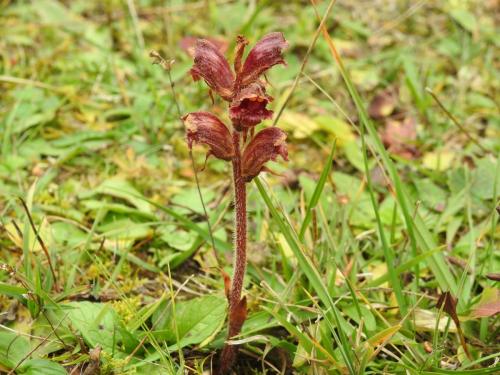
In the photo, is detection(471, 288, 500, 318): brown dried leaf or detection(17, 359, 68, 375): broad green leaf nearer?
detection(17, 359, 68, 375): broad green leaf

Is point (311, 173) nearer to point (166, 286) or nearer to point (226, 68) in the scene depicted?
point (166, 286)

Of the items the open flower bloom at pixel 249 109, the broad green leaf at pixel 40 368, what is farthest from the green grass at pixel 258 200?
the open flower bloom at pixel 249 109

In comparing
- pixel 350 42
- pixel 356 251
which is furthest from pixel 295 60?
pixel 356 251

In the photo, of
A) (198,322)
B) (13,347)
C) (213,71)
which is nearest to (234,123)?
(213,71)

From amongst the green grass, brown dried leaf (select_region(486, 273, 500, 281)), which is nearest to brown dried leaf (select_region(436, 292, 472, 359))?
the green grass

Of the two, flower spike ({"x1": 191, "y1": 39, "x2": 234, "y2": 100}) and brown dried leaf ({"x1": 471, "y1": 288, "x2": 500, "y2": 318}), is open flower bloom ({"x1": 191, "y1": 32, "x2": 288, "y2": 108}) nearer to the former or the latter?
flower spike ({"x1": 191, "y1": 39, "x2": 234, "y2": 100})

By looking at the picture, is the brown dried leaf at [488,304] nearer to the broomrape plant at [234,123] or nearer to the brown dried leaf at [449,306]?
the brown dried leaf at [449,306]
